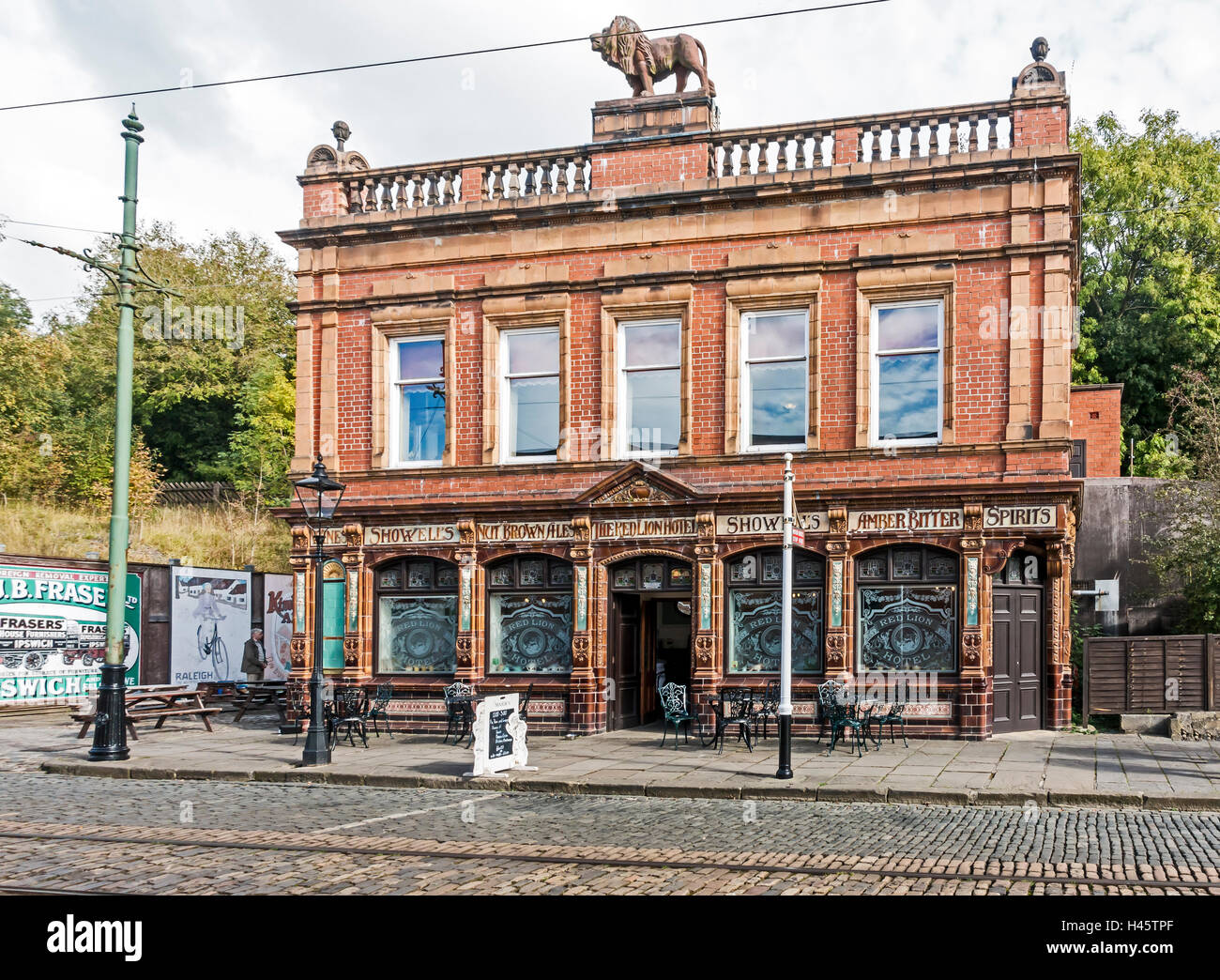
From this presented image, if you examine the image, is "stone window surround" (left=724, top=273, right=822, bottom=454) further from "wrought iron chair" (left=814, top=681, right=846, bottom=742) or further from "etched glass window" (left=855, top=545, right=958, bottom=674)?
"wrought iron chair" (left=814, top=681, right=846, bottom=742)

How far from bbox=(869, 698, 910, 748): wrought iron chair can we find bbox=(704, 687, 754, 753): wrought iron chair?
6.06 feet

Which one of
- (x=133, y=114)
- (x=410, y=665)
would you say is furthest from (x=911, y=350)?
(x=133, y=114)

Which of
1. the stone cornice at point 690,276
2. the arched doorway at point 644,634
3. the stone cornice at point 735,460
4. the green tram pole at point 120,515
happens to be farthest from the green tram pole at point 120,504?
the arched doorway at point 644,634

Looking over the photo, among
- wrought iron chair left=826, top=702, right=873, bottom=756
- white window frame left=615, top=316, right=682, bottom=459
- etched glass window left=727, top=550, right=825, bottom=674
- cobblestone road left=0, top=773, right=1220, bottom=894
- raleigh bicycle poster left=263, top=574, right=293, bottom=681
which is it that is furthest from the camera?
raleigh bicycle poster left=263, top=574, right=293, bottom=681

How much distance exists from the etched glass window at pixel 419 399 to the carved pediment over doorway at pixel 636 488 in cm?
341

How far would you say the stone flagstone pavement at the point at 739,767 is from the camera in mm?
13953

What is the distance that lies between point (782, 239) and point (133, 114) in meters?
10.4

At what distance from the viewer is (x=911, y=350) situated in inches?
777

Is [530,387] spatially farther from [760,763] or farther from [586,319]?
[760,763]

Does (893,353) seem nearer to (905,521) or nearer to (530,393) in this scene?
(905,521)

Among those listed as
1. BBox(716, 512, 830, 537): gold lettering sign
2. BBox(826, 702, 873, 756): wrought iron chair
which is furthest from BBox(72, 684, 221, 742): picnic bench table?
BBox(826, 702, 873, 756): wrought iron chair

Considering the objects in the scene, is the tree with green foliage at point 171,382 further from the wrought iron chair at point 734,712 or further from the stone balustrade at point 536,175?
the wrought iron chair at point 734,712

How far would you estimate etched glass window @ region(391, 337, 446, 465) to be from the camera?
2227 centimetres

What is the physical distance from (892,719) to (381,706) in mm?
8468
